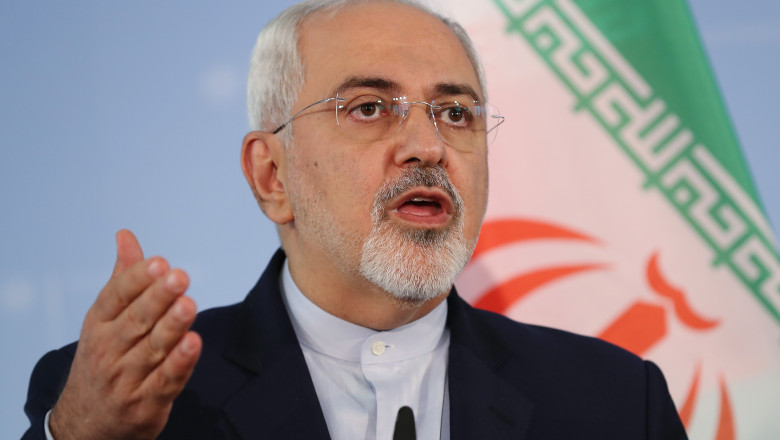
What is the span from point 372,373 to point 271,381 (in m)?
0.29

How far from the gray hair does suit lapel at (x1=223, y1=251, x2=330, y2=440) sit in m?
0.55

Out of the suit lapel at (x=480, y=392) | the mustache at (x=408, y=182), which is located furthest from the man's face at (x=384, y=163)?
the suit lapel at (x=480, y=392)

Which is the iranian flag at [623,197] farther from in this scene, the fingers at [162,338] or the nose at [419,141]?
the fingers at [162,338]

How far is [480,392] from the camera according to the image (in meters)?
2.16

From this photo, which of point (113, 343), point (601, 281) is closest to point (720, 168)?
point (601, 281)

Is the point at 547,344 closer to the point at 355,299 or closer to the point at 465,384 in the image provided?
the point at 465,384

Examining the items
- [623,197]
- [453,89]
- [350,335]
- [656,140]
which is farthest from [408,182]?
[656,140]

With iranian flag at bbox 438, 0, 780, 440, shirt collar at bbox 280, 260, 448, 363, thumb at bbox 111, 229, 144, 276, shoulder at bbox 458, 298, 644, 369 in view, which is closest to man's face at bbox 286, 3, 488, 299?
shirt collar at bbox 280, 260, 448, 363


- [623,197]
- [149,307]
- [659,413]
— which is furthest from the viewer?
[623,197]

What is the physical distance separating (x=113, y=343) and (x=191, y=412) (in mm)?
593

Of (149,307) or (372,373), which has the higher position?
(149,307)

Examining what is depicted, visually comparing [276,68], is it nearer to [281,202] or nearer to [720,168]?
[281,202]

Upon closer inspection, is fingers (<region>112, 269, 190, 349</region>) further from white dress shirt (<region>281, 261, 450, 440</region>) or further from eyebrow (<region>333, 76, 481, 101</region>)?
eyebrow (<region>333, 76, 481, 101</region>)

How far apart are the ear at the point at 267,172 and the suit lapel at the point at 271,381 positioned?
0.87 feet
